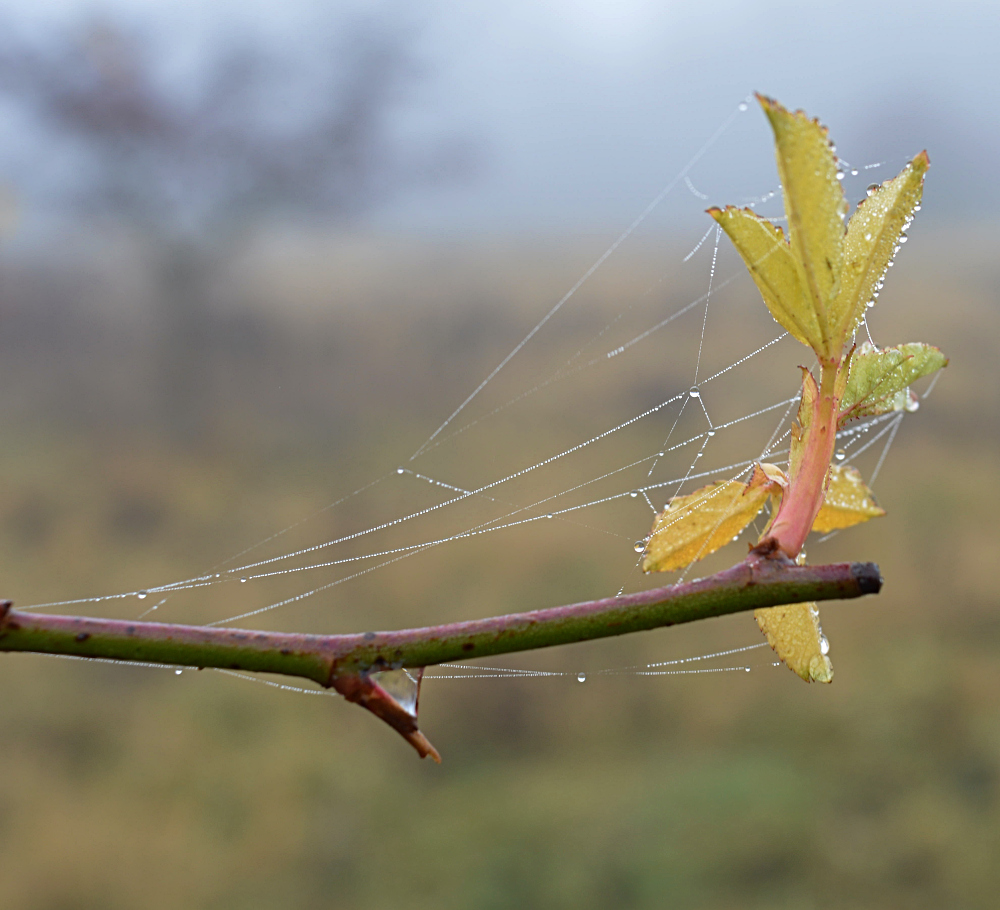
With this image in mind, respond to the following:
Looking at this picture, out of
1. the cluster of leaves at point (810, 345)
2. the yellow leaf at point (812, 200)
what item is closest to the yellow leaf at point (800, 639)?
the cluster of leaves at point (810, 345)

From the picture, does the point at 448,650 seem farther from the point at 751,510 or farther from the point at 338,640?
the point at 751,510

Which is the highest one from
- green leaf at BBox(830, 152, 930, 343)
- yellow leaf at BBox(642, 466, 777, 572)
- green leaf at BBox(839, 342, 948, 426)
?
green leaf at BBox(830, 152, 930, 343)

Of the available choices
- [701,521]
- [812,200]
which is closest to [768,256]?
[812,200]

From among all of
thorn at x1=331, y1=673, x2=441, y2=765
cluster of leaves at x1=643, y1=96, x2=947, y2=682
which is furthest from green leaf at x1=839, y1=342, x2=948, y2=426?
thorn at x1=331, y1=673, x2=441, y2=765

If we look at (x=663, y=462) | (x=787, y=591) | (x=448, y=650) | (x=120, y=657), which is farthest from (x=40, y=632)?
(x=663, y=462)

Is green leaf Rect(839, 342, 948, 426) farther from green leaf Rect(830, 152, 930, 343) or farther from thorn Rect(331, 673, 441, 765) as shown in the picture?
thorn Rect(331, 673, 441, 765)

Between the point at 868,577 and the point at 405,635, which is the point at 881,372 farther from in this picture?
the point at 405,635
